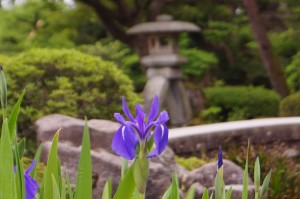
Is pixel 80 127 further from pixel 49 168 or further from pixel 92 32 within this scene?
pixel 92 32

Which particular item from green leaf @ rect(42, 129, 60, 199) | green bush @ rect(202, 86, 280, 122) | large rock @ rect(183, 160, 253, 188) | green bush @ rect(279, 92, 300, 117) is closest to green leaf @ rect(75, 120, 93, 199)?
green leaf @ rect(42, 129, 60, 199)

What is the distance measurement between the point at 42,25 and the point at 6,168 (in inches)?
595

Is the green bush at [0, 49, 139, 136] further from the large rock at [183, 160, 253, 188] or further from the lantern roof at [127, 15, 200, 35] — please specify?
the lantern roof at [127, 15, 200, 35]

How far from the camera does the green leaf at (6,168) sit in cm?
163

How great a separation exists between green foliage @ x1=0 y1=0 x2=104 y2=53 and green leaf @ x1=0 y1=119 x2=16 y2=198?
1376 cm

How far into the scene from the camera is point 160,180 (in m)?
4.70

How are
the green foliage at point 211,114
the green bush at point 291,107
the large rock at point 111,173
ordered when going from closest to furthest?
the large rock at point 111,173 → the green bush at point 291,107 → the green foliage at point 211,114

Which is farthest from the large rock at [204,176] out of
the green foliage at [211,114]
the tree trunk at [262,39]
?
the green foliage at [211,114]

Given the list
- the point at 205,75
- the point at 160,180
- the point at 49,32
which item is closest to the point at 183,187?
the point at 160,180

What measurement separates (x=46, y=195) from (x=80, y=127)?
356 centimetres

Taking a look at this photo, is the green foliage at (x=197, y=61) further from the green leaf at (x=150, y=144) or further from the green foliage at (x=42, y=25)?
the green leaf at (x=150, y=144)

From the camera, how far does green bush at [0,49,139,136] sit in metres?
7.07

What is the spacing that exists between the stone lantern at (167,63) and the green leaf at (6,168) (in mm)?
12056

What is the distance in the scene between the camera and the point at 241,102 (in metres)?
15.4
